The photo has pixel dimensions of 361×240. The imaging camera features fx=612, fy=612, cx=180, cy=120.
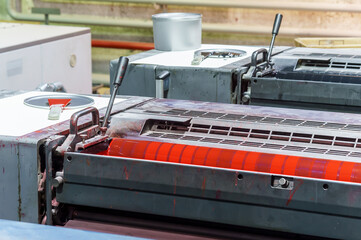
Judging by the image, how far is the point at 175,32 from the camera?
9.04 feet

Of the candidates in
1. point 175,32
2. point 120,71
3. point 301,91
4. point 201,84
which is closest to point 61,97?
point 120,71

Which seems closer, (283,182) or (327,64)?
(283,182)

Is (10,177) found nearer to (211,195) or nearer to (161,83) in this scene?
(211,195)

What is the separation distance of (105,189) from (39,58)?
80.2 inches

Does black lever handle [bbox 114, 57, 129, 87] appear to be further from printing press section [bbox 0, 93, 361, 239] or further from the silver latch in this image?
the silver latch

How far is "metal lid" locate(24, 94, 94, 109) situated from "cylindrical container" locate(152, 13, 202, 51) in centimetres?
103

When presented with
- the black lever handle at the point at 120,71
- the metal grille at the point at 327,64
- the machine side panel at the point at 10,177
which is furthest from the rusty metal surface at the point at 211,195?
the metal grille at the point at 327,64

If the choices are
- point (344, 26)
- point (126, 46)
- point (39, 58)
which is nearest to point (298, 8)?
point (344, 26)

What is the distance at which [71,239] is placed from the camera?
2.80ft

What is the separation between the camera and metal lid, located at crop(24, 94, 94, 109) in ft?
5.54

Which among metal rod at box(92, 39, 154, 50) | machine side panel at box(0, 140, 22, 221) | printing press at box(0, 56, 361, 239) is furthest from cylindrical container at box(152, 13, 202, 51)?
metal rod at box(92, 39, 154, 50)

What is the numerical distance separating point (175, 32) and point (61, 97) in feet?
3.49

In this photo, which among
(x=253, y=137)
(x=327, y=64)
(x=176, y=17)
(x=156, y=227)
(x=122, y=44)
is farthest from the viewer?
(x=122, y=44)

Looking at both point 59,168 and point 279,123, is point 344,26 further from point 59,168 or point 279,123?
point 59,168
